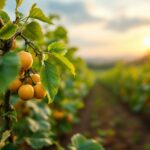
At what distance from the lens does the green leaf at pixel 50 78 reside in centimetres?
192

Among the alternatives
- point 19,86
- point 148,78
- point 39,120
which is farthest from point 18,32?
point 148,78

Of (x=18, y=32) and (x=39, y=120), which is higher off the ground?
(x=18, y=32)

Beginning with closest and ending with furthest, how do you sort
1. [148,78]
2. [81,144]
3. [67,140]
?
[81,144], [67,140], [148,78]

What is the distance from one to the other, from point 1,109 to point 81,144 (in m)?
0.69

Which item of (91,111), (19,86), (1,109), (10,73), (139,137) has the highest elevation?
(10,73)

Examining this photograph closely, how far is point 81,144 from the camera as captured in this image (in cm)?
279

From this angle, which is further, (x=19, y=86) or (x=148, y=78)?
(x=148, y=78)

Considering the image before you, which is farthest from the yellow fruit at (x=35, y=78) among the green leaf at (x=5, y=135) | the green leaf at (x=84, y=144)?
the green leaf at (x=84, y=144)

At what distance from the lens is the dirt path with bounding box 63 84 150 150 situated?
8.32 metres

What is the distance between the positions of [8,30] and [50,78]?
304 mm

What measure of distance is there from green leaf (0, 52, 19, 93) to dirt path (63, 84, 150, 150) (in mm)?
5393

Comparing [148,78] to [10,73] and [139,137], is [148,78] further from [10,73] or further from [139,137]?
[10,73]

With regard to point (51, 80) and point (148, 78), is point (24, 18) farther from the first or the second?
point (148, 78)

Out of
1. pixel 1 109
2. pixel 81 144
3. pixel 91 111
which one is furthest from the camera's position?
pixel 91 111
